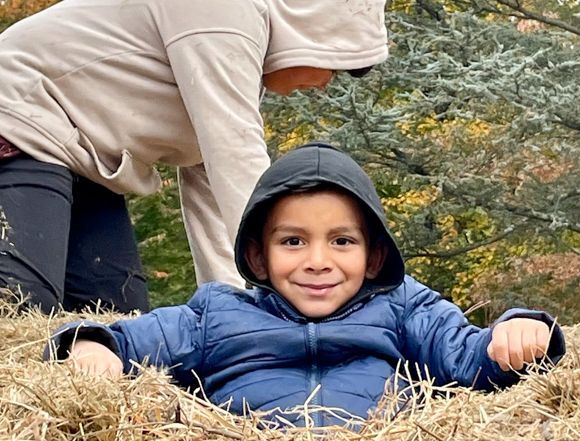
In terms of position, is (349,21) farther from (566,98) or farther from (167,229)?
(167,229)

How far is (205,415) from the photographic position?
6.25 ft

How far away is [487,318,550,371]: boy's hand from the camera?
2348mm

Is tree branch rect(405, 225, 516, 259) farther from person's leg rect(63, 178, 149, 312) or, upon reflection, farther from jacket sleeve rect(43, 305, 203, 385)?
jacket sleeve rect(43, 305, 203, 385)

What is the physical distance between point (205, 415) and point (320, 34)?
7.12 feet

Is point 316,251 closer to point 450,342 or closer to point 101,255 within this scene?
point 450,342


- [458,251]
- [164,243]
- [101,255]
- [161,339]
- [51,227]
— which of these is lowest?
[164,243]

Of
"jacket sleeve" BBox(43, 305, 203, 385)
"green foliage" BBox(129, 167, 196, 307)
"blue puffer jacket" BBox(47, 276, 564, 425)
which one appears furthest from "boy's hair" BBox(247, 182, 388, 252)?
"green foliage" BBox(129, 167, 196, 307)

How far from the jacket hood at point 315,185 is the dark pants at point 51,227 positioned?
1.07 meters

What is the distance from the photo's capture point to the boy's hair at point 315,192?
270cm

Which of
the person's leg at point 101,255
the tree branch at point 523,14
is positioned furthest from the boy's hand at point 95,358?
the tree branch at point 523,14

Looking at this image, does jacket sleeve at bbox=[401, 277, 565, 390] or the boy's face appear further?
→ the boy's face

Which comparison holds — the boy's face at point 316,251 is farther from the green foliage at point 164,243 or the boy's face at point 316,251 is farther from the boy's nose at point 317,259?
the green foliage at point 164,243

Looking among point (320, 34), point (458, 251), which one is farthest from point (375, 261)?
point (458, 251)

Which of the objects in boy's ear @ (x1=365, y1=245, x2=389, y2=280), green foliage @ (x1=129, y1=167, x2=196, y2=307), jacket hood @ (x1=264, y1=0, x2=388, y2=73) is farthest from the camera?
green foliage @ (x1=129, y1=167, x2=196, y2=307)
